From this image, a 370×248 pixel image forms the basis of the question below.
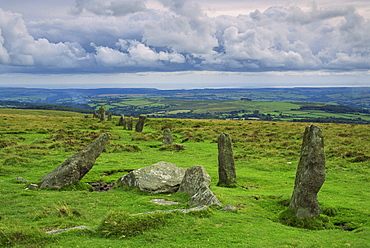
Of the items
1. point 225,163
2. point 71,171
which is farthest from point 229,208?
point 71,171

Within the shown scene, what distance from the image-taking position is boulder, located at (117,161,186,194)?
715 inches

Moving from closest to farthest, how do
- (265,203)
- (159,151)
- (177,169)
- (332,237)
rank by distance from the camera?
(332,237) < (265,203) < (177,169) < (159,151)

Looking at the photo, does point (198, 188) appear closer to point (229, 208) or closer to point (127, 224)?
point (229, 208)

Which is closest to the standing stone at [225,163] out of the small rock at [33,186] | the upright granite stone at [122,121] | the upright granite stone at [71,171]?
the upright granite stone at [71,171]

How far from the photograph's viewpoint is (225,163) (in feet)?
67.0

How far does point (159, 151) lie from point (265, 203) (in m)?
20.8

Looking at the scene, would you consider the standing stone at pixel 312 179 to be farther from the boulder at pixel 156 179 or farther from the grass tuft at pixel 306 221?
the boulder at pixel 156 179

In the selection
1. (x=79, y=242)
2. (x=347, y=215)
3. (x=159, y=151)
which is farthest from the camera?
(x=159, y=151)

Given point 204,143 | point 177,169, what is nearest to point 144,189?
point 177,169

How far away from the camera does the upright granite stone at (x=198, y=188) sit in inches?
579

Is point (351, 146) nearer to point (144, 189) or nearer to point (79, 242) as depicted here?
point (144, 189)

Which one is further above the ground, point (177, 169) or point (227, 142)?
point (227, 142)

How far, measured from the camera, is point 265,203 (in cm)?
1620

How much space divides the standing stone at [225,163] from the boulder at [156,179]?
9.05 ft
